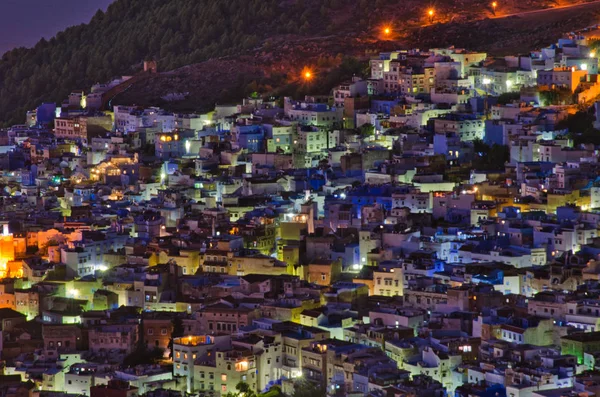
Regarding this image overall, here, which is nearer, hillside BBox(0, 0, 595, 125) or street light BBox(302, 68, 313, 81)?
street light BBox(302, 68, 313, 81)

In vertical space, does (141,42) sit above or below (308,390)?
above

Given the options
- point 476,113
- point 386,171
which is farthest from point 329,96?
point 386,171

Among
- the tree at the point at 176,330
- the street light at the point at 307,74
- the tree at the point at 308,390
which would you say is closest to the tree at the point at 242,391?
the tree at the point at 308,390

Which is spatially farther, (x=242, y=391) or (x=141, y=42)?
(x=141, y=42)

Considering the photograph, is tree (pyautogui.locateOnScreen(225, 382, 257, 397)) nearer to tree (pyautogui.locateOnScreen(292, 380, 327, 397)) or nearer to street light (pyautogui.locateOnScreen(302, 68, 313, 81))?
tree (pyautogui.locateOnScreen(292, 380, 327, 397))

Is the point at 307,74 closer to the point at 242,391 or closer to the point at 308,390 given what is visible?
the point at 242,391

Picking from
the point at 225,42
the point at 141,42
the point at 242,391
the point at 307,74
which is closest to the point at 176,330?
the point at 242,391

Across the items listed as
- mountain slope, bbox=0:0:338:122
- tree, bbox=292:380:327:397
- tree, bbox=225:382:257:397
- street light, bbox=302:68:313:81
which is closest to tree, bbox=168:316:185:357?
tree, bbox=225:382:257:397

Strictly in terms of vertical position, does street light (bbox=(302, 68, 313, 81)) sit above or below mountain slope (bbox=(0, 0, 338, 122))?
below
